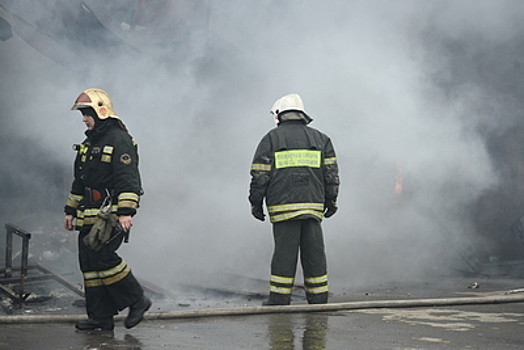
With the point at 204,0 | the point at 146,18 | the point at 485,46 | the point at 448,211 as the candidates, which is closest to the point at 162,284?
the point at 146,18

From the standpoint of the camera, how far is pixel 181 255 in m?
7.22

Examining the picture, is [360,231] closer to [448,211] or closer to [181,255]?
[448,211]

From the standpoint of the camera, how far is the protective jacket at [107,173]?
2885 millimetres

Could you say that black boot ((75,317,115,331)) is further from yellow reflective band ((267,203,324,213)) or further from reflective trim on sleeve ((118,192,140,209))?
yellow reflective band ((267,203,324,213))

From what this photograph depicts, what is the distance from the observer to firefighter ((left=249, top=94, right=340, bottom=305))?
3.90 m

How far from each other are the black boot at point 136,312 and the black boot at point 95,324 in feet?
0.33

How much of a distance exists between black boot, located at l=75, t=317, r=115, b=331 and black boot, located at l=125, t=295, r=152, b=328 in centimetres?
10

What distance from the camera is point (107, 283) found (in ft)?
9.54

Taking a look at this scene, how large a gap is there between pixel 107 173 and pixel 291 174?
1330 mm

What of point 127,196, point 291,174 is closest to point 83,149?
point 127,196

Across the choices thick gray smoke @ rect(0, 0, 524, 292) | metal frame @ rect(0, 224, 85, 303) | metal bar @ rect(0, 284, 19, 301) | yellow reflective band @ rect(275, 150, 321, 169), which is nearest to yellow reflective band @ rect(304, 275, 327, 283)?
yellow reflective band @ rect(275, 150, 321, 169)

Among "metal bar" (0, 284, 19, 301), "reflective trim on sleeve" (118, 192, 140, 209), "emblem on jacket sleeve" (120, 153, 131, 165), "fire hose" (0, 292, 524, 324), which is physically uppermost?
"emblem on jacket sleeve" (120, 153, 131, 165)

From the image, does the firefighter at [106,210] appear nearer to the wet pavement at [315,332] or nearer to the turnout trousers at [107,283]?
the turnout trousers at [107,283]

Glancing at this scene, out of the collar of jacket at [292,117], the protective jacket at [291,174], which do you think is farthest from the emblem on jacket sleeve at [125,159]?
the collar of jacket at [292,117]
